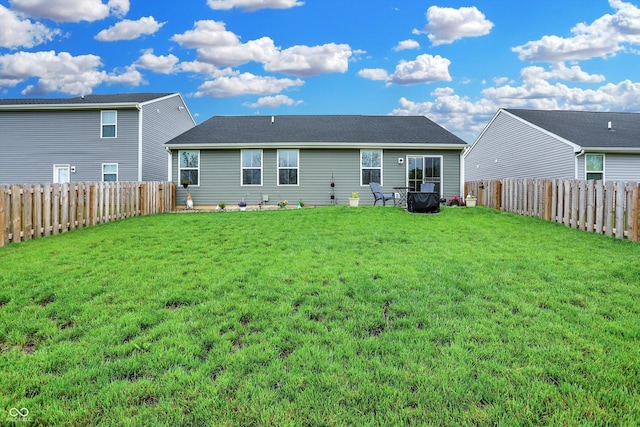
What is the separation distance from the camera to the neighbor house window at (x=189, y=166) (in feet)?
54.3

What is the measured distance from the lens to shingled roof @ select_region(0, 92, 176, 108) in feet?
59.8

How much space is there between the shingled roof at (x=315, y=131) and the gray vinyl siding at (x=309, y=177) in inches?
20.8

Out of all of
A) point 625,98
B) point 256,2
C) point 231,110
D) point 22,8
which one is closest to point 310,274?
point 256,2

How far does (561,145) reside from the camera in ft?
53.6

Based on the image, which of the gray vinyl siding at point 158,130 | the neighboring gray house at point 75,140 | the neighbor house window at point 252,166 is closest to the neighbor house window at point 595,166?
the neighbor house window at point 252,166

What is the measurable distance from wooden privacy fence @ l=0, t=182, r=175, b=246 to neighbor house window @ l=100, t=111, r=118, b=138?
7402 millimetres

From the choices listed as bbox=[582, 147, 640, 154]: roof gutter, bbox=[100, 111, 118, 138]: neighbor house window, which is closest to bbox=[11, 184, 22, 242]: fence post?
bbox=[100, 111, 118, 138]: neighbor house window

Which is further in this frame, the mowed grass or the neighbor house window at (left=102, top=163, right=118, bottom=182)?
the neighbor house window at (left=102, top=163, right=118, bottom=182)

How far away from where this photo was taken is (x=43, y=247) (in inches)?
274

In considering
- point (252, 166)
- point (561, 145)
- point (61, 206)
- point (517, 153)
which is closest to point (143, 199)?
point (61, 206)

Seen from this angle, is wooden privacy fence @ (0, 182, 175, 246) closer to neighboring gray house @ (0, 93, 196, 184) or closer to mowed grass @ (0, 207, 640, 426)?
mowed grass @ (0, 207, 640, 426)

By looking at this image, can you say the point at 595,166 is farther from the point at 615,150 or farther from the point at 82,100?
the point at 82,100

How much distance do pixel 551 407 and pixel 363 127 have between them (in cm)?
1707

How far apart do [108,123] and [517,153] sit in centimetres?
2179
